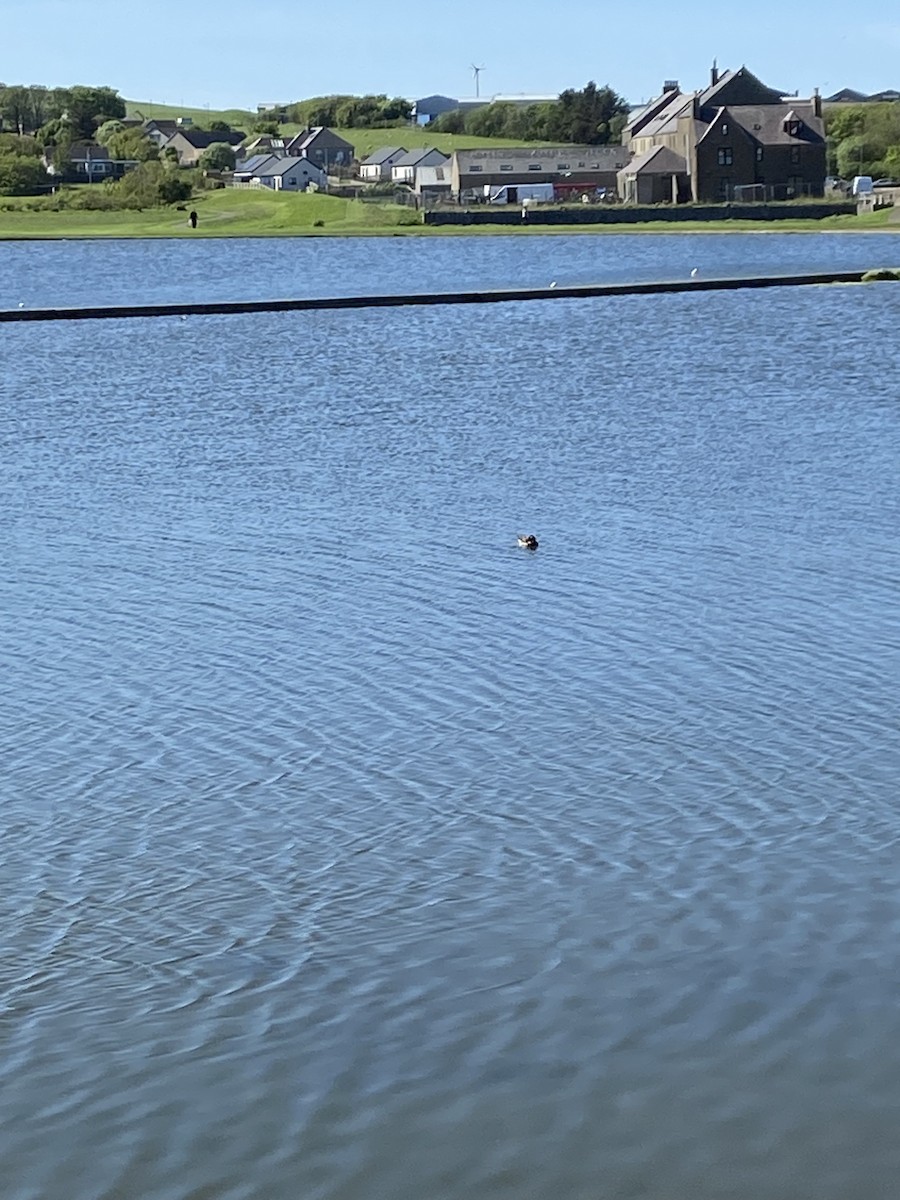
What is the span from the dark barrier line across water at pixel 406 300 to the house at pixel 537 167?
103981 mm

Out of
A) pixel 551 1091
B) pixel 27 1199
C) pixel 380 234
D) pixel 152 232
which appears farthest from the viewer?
pixel 152 232

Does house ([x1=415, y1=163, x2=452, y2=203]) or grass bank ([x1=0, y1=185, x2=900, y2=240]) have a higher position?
house ([x1=415, y1=163, x2=452, y2=203])

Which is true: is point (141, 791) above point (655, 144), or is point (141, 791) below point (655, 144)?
below

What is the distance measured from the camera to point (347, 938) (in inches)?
316

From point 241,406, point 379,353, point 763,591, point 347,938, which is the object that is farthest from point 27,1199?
point 379,353

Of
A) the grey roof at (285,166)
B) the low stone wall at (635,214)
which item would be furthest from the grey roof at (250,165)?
the low stone wall at (635,214)

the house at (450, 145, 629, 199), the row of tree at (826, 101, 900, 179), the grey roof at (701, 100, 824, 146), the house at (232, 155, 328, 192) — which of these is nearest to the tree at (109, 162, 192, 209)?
the house at (450, 145, 629, 199)

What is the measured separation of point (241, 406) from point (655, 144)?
11948 centimetres

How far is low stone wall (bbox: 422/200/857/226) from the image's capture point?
116875mm

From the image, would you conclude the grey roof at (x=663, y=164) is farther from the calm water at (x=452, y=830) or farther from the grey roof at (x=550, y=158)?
the calm water at (x=452, y=830)

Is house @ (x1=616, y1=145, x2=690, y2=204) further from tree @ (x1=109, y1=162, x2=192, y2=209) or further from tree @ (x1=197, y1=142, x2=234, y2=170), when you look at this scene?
tree @ (x1=197, y1=142, x2=234, y2=170)

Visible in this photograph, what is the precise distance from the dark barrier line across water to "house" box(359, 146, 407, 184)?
13438 cm

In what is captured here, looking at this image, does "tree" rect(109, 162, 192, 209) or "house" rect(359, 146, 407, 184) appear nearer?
"tree" rect(109, 162, 192, 209)

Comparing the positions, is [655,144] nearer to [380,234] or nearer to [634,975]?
[380,234]
